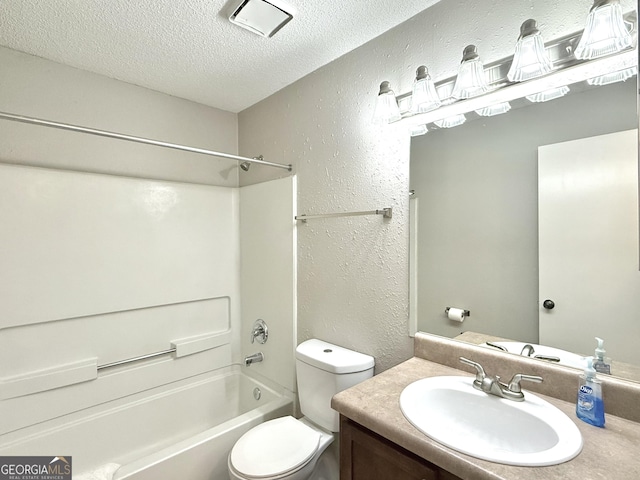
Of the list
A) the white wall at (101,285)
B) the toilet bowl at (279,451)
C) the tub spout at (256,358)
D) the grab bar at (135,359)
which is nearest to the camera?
the toilet bowl at (279,451)

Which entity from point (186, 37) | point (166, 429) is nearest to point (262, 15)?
point (186, 37)

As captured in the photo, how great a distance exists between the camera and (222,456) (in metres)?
1.62

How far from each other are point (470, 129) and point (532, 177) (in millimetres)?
318

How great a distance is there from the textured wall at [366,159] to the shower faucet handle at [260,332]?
13.4 inches

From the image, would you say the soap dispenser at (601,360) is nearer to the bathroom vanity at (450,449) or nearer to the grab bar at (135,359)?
the bathroom vanity at (450,449)

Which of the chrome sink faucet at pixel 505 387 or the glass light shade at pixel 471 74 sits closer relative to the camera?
the chrome sink faucet at pixel 505 387

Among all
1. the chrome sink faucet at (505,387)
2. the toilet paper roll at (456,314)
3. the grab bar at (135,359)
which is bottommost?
the grab bar at (135,359)

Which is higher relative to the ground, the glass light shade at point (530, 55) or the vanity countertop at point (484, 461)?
the glass light shade at point (530, 55)

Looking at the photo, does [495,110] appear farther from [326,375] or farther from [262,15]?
[326,375]

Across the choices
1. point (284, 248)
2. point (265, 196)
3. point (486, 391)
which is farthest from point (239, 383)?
point (486, 391)

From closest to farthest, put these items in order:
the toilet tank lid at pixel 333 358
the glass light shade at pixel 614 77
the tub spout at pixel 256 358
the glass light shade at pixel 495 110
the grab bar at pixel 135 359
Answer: the glass light shade at pixel 614 77 → the glass light shade at pixel 495 110 → the toilet tank lid at pixel 333 358 → the grab bar at pixel 135 359 → the tub spout at pixel 256 358

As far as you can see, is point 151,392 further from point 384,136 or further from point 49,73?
point 384,136

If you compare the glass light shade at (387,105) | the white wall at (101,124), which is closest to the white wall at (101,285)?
the white wall at (101,124)

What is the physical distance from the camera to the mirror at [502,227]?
98 centimetres
